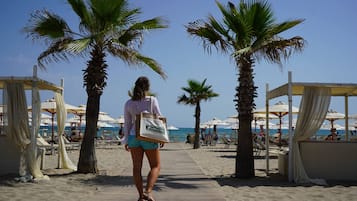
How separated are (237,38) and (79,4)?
12.5 feet

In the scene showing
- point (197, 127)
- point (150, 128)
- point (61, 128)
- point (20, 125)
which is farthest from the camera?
point (197, 127)

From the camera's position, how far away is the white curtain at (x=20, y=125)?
9398mm

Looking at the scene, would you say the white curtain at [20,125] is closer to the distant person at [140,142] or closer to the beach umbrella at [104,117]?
the distant person at [140,142]

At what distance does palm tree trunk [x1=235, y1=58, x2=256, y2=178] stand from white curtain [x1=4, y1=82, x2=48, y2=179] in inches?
179

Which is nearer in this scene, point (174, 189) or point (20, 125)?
point (174, 189)

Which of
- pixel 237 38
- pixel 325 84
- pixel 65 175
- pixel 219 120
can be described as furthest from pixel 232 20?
pixel 219 120

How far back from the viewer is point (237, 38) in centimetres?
1015

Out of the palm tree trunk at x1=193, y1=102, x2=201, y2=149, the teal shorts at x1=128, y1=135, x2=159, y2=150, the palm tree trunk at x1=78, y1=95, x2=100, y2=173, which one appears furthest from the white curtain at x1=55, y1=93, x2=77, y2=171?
the palm tree trunk at x1=193, y1=102, x2=201, y2=149

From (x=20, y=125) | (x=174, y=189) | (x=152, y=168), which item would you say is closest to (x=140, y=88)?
(x=152, y=168)

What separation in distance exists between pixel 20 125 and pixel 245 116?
204 inches

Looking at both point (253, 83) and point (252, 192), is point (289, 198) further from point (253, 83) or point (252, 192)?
point (253, 83)

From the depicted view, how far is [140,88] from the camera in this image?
5797 millimetres

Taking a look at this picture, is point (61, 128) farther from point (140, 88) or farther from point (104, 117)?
point (104, 117)

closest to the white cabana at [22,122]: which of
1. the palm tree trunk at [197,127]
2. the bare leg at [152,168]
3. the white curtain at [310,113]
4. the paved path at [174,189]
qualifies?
the paved path at [174,189]
